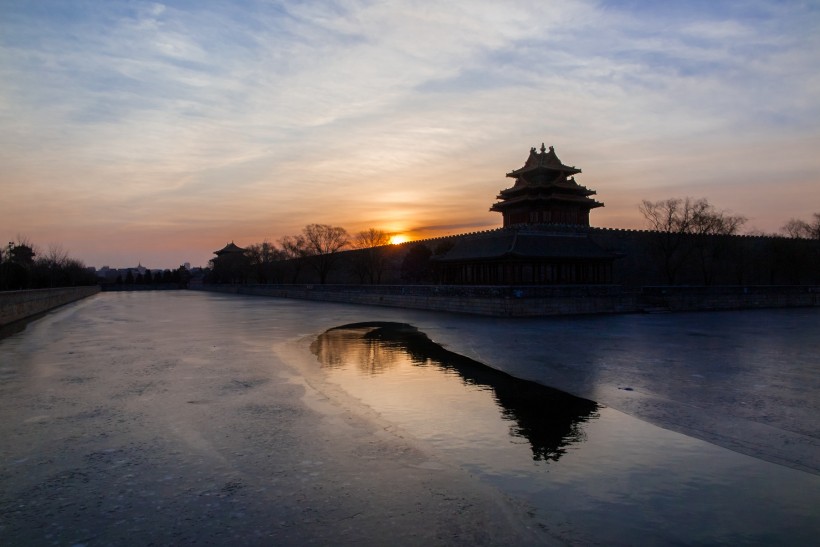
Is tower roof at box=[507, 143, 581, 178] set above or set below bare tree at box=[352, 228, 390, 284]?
above

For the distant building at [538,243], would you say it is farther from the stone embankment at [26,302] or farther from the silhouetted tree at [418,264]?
the stone embankment at [26,302]

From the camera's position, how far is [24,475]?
5.12 metres

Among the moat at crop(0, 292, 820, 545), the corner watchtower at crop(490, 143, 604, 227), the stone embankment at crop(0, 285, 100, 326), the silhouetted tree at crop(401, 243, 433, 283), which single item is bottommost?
the moat at crop(0, 292, 820, 545)

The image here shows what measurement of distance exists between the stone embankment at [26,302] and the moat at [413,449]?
39.8ft

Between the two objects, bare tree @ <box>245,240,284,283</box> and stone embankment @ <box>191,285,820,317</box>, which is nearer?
stone embankment @ <box>191,285,820,317</box>

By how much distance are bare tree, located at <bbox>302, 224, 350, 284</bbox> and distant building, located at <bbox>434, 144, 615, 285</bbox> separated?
19.4 metres

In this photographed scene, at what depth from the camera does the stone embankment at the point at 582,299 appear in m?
25.0

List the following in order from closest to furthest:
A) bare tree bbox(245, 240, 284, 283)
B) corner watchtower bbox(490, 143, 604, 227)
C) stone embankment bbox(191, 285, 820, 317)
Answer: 1. stone embankment bbox(191, 285, 820, 317)
2. corner watchtower bbox(490, 143, 604, 227)
3. bare tree bbox(245, 240, 284, 283)

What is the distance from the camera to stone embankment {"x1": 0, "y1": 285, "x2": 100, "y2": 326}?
22.2 m

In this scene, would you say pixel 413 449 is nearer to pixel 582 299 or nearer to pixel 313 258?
pixel 582 299

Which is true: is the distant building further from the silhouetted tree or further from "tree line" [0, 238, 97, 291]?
"tree line" [0, 238, 97, 291]

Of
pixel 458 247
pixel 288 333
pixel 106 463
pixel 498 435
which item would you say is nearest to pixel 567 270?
pixel 458 247

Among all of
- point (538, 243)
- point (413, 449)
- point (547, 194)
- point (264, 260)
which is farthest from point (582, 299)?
point (264, 260)

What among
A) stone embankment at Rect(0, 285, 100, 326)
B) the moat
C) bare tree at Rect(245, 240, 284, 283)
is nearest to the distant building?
the moat
